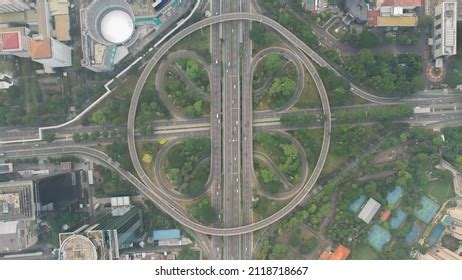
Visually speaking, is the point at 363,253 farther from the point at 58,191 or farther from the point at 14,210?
the point at 14,210

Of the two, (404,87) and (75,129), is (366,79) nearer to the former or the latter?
(404,87)

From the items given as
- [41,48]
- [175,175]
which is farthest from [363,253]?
[41,48]

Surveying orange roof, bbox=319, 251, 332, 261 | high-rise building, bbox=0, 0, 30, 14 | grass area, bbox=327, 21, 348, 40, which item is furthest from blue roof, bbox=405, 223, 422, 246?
high-rise building, bbox=0, 0, 30, 14

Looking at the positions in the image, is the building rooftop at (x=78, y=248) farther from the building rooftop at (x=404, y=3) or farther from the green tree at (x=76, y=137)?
the building rooftop at (x=404, y=3)

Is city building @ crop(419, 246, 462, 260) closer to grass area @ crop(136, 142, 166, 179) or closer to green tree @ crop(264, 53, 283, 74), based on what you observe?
green tree @ crop(264, 53, 283, 74)

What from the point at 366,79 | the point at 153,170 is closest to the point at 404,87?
the point at 366,79

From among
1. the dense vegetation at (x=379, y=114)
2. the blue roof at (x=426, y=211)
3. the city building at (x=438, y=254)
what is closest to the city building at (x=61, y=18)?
the dense vegetation at (x=379, y=114)
